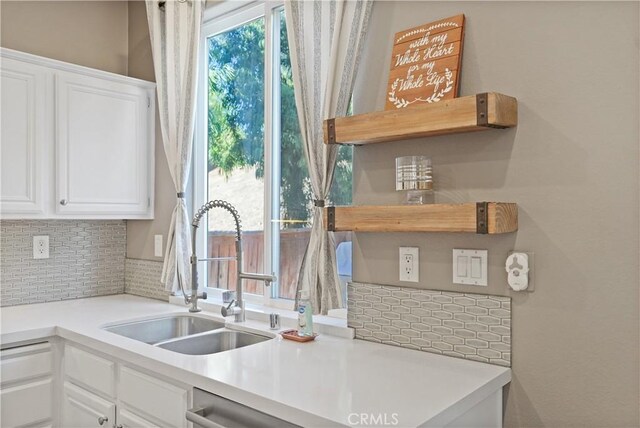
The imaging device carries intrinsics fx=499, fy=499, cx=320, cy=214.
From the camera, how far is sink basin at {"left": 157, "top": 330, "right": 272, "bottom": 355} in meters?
1.97

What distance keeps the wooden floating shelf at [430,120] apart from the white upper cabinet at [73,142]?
1.44m

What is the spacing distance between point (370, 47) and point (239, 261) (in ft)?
3.49

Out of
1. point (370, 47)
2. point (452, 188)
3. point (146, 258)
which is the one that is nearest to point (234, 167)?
point (146, 258)

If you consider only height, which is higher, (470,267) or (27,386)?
(470,267)

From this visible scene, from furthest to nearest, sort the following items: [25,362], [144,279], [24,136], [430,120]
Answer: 1. [144,279]
2. [24,136]
3. [25,362]
4. [430,120]

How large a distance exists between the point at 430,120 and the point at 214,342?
125cm

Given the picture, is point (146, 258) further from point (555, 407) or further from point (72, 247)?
point (555, 407)

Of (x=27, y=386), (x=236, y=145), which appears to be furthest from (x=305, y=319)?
(x=27, y=386)

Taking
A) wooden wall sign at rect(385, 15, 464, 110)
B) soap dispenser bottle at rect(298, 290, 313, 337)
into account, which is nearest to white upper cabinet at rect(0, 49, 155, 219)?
soap dispenser bottle at rect(298, 290, 313, 337)

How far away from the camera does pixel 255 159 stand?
2461mm

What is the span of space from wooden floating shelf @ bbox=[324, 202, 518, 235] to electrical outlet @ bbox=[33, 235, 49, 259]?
5.66ft

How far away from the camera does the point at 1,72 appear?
7.24ft

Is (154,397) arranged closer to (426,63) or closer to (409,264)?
(409,264)

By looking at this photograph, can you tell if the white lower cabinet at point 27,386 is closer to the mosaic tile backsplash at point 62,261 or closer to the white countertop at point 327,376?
the white countertop at point 327,376
